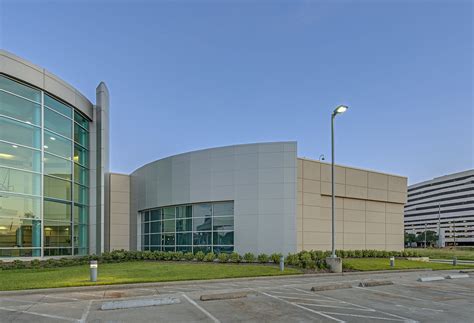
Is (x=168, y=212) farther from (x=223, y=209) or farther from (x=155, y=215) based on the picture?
(x=223, y=209)

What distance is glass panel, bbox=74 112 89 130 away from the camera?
87.6 feet

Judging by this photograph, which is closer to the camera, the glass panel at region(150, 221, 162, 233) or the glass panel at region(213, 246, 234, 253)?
the glass panel at region(213, 246, 234, 253)

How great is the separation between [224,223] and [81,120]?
529 inches

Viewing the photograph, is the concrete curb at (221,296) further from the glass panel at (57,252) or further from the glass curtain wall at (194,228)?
the glass panel at (57,252)

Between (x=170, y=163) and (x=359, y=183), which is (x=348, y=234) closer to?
(x=359, y=183)

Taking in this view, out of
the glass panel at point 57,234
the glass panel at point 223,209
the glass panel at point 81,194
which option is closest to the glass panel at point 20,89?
the glass panel at point 81,194

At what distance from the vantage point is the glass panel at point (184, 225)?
85.6ft

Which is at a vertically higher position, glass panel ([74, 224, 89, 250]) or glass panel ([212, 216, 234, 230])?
glass panel ([212, 216, 234, 230])

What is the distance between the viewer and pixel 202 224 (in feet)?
83.8

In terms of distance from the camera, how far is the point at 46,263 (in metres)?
20.1

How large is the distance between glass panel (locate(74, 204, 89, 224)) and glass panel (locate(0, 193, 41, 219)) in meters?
3.82

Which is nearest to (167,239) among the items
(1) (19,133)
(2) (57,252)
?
(2) (57,252)

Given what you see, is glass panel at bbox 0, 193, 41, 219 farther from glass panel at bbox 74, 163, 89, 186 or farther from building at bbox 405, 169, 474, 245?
building at bbox 405, 169, 474, 245

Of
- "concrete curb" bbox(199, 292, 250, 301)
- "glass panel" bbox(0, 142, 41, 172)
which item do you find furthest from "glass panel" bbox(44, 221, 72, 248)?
"concrete curb" bbox(199, 292, 250, 301)
